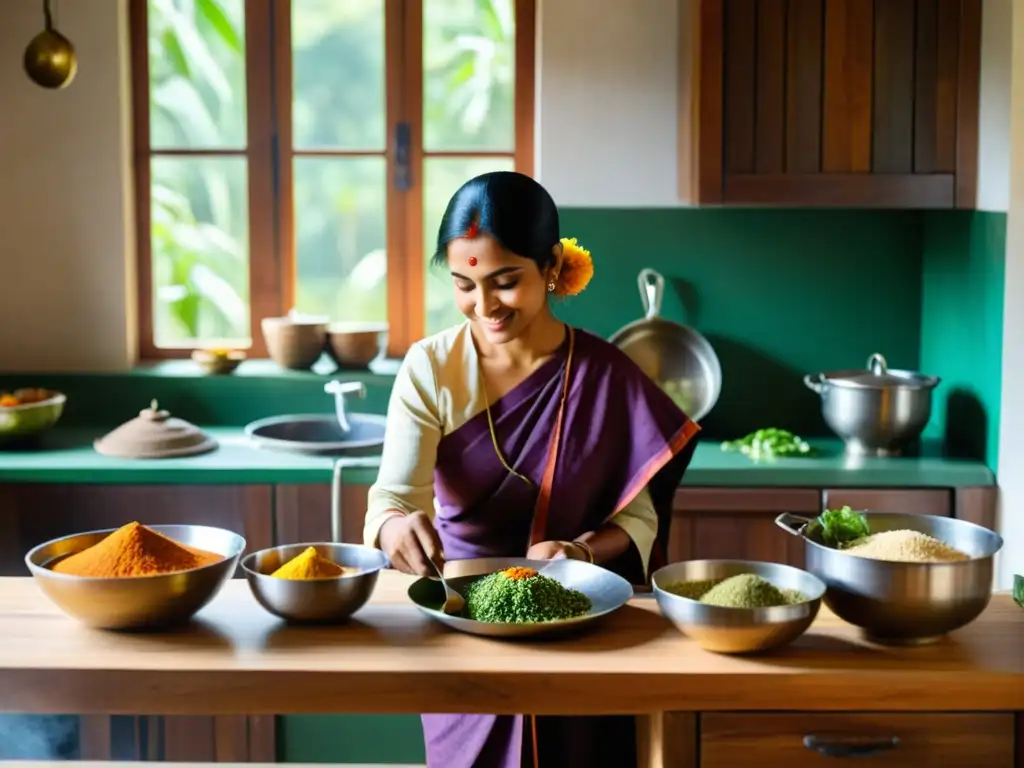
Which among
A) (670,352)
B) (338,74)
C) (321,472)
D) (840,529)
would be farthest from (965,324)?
(338,74)

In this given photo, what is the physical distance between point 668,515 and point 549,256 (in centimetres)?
54

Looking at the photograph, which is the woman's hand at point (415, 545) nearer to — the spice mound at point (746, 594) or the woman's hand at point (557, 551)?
the woman's hand at point (557, 551)

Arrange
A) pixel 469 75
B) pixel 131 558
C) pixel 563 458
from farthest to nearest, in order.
→ pixel 469 75 < pixel 563 458 < pixel 131 558

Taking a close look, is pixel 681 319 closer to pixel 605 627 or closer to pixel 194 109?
pixel 194 109

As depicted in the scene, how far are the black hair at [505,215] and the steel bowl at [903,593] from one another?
0.70 m

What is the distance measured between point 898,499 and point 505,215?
1610 millimetres

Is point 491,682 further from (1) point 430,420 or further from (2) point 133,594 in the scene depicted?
(1) point 430,420

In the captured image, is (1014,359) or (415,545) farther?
(1014,359)

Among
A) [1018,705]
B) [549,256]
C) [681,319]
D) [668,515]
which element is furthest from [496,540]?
[681,319]

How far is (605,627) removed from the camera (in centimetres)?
194

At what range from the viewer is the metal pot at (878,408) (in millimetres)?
3494

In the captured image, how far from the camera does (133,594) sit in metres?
1.83

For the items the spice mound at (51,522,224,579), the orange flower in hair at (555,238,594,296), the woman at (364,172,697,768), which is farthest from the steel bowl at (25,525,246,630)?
the orange flower in hair at (555,238,594,296)

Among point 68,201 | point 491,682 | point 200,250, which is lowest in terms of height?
point 491,682
